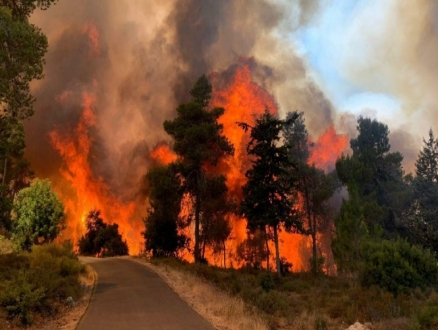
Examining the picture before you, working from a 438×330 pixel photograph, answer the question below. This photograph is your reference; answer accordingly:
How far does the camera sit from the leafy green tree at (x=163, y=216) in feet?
116

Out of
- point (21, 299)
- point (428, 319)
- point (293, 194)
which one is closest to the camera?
point (428, 319)

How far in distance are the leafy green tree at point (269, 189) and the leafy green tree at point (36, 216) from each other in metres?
17.5

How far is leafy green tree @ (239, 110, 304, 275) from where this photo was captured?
31141mm

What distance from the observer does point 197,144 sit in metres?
35.3

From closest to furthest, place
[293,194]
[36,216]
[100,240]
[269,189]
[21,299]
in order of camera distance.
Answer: [21,299] < [36,216] < [269,189] < [293,194] < [100,240]

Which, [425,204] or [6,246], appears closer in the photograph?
[6,246]

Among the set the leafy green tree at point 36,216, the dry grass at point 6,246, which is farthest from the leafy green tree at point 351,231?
the dry grass at point 6,246

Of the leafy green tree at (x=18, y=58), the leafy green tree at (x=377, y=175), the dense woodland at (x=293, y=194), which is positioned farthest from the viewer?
the leafy green tree at (x=377, y=175)

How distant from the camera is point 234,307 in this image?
11938mm

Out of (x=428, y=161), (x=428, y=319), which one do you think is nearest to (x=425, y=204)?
(x=428, y=161)

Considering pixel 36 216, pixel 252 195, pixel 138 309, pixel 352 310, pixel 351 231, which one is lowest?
pixel 352 310

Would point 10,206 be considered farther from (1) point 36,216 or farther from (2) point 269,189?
(2) point 269,189

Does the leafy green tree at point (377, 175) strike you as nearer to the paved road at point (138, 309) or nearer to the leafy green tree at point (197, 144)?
the leafy green tree at point (197, 144)

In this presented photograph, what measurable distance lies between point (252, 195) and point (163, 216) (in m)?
11.4
